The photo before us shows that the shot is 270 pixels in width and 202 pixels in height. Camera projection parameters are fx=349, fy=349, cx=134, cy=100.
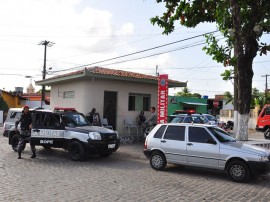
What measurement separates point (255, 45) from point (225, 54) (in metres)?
1.79

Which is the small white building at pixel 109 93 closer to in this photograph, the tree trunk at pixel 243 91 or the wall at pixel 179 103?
the tree trunk at pixel 243 91

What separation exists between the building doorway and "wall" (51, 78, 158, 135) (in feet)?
0.67

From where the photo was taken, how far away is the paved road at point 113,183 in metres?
7.46

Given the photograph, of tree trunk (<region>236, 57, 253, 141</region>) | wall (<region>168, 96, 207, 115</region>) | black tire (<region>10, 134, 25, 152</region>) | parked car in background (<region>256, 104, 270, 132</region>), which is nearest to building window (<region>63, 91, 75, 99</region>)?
black tire (<region>10, 134, 25, 152</region>)

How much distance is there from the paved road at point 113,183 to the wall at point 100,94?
6.25 m

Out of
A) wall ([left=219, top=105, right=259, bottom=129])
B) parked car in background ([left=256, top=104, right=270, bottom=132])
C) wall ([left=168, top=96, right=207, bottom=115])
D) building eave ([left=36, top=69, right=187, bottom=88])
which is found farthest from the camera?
wall ([left=168, top=96, right=207, bottom=115])

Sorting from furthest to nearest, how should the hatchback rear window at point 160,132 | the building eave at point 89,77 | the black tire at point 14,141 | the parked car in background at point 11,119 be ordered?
1. the building eave at point 89,77
2. the parked car in background at point 11,119
3. the black tire at point 14,141
4. the hatchback rear window at point 160,132

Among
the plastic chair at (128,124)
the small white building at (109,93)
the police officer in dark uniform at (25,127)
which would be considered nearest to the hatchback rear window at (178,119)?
the plastic chair at (128,124)

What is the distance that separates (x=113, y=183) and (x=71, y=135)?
448 centimetres

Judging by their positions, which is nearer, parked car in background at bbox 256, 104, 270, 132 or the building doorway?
the building doorway

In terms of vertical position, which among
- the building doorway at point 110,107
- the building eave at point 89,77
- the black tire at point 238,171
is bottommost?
the black tire at point 238,171

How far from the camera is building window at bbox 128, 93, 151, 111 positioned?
20.1 meters

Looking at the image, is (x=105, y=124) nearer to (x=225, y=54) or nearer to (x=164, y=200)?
(x=225, y=54)

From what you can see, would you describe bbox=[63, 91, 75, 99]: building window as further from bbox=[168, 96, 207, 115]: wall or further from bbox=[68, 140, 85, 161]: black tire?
bbox=[168, 96, 207, 115]: wall
